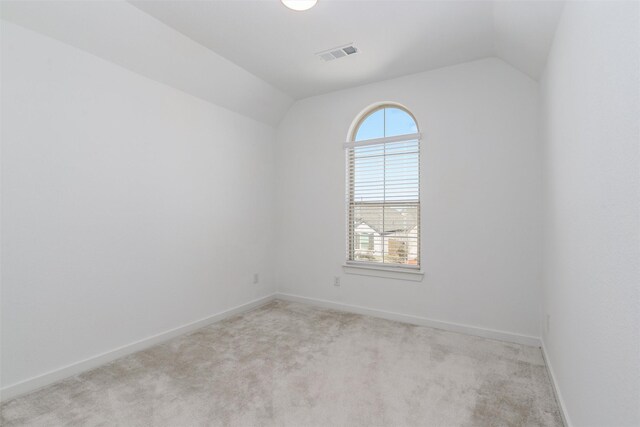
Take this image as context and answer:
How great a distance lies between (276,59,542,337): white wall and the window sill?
0.19ft

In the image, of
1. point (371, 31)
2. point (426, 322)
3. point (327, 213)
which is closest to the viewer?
point (371, 31)

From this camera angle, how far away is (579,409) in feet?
5.05

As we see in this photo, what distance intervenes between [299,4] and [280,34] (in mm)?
495

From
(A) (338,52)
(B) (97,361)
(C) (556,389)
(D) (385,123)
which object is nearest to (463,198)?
(D) (385,123)

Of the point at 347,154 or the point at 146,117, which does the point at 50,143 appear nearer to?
the point at 146,117

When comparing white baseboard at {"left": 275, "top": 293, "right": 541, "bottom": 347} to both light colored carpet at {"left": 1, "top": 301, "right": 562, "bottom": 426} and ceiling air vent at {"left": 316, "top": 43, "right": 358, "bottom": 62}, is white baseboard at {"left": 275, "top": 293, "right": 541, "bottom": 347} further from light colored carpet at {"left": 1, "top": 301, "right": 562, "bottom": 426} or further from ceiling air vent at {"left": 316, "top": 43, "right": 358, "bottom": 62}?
ceiling air vent at {"left": 316, "top": 43, "right": 358, "bottom": 62}

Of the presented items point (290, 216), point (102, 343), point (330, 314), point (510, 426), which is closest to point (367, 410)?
point (510, 426)

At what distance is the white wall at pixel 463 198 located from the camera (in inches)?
115

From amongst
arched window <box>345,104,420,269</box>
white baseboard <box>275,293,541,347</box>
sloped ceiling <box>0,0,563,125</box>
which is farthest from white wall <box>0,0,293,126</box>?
white baseboard <box>275,293,541,347</box>

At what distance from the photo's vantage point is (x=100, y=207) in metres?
2.55

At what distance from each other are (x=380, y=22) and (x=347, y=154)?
1.63 metres

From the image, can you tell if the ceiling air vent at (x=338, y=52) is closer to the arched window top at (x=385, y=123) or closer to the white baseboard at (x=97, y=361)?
the arched window top at (x=385, y=123)

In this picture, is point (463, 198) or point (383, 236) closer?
point (463, 198)

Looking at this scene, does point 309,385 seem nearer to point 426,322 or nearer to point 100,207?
point 426,322
